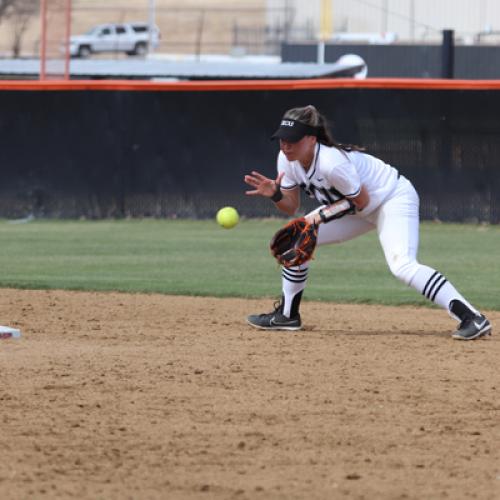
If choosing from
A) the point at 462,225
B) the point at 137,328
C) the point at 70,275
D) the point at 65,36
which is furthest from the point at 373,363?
the point at 65,36

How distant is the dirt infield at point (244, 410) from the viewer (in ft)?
13.6

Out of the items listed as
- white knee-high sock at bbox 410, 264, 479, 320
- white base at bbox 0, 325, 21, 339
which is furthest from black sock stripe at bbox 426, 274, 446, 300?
white base at bbox 0, 325, 21, 339

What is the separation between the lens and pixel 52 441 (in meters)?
4.65

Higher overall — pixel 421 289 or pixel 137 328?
pixel 421 289

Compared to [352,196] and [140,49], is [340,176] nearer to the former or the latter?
[352,196]

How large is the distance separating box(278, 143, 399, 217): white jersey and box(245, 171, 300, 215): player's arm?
0.14ft

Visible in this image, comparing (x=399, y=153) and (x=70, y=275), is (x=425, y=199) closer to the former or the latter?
(x=399, y=153)

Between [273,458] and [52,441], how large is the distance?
2.88 feet

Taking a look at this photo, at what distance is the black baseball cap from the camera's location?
6.71 m

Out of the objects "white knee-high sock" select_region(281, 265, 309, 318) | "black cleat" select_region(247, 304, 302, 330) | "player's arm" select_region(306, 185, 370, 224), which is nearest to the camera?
"player's arm" select_region(306, 185, 370, 224)

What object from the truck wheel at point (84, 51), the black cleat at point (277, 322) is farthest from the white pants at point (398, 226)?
the truck wheel at point (84, 51)

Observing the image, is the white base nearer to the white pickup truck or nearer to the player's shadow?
the player's shadow

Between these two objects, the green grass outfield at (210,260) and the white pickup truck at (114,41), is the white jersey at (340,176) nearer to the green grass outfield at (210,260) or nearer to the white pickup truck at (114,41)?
the green grass outfield at (210,260)

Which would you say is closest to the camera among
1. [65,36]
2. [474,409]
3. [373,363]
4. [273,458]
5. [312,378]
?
[273,458]
